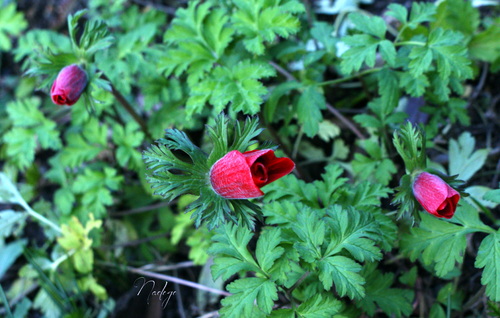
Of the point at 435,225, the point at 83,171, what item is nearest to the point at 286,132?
the point at 435,225

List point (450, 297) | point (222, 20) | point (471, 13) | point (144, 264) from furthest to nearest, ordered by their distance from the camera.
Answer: point (144, 264), point (471, 13), point (222, 20), point (450, 297)

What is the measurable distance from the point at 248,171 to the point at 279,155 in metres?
1.11

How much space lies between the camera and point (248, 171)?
1.51 m

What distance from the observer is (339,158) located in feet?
9.62

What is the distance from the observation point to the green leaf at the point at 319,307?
1.77 m

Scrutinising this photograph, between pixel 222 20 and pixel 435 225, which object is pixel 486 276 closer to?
pixel 435 225

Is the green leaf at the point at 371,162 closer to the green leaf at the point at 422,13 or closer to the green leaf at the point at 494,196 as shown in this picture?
the green leaf at the point at 494,196

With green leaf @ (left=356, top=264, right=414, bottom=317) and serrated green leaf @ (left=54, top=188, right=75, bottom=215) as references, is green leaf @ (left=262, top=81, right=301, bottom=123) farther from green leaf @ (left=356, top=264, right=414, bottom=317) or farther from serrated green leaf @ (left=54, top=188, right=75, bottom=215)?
serrated green leaf @ (left=54, top=188, right=75, bottom=215)

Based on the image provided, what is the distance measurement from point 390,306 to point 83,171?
2282 mm

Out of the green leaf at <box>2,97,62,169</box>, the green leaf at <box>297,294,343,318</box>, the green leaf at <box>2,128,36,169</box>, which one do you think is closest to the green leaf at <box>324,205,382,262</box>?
the green leaf at <box>297,294,343,318</box>

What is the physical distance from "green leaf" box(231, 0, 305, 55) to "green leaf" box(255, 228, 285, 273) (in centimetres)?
101

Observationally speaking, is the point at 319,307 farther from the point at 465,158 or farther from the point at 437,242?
the point at 465,158

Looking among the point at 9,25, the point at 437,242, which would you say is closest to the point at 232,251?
the point at 437,242

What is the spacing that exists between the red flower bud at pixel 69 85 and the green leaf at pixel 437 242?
1.77 meters
